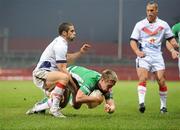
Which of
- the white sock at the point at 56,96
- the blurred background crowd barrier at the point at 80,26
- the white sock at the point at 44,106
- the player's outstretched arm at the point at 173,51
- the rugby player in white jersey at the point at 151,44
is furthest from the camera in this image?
the blurred background crowd barrier at the point at 80,26

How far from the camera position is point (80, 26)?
53.0 m

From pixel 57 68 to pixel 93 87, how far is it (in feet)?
2.57

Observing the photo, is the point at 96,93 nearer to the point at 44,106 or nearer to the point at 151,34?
the point at 44,106

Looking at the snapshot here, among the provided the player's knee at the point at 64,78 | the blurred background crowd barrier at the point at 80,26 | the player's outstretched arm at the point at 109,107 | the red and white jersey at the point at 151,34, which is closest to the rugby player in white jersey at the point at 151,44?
the red and white jersey at the point at 151,34

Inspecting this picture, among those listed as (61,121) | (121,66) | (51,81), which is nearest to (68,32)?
(51,81)

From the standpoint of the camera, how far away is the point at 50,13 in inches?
2135

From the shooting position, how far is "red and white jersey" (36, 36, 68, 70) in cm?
923

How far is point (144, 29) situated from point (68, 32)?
237 cm

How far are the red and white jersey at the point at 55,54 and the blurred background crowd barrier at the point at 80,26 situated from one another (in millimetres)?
39629

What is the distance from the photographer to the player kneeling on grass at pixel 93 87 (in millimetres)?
9023

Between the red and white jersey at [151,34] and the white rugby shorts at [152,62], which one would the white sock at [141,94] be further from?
the red and white jersey at [151,34]

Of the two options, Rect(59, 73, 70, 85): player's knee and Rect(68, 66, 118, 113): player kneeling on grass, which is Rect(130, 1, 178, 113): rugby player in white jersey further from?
Rect(59, 73, 70, 85): player's knee

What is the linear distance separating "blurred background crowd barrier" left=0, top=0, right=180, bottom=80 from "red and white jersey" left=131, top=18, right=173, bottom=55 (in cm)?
3786

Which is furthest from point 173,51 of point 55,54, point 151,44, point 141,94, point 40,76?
point 40,76
